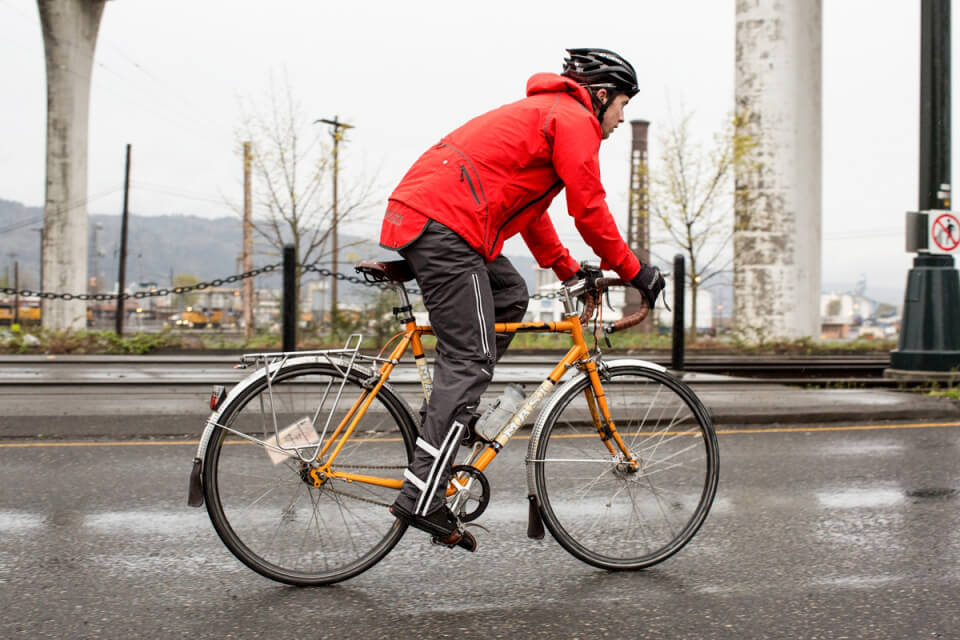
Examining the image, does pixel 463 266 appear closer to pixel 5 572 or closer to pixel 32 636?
pixel 32 636

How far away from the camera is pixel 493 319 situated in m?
3.50

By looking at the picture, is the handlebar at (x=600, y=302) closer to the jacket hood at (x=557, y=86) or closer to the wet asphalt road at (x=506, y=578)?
the jacket hood at (x=557, y=86)

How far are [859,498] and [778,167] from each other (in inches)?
755

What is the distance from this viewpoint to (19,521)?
176 inches

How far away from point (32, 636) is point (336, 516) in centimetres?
107

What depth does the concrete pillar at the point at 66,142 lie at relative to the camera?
27.4 m

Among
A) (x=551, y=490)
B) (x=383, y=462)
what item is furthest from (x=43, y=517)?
(x=551, y=490)

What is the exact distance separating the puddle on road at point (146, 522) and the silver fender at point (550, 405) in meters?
1.64

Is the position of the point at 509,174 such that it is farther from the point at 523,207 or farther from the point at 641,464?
the point at 641,464

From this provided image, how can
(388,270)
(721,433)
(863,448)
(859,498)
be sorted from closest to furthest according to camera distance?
(388,270), (859,498), (863,448), (721,433)

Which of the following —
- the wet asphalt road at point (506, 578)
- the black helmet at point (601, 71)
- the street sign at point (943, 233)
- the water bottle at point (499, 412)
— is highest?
the street sign at point (943, 233)

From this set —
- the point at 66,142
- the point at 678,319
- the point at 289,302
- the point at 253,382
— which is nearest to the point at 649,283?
the point at 253,382

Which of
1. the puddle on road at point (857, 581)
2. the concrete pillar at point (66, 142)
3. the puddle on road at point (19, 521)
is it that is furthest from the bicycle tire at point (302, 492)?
the concrete pillar at point (66, 142)

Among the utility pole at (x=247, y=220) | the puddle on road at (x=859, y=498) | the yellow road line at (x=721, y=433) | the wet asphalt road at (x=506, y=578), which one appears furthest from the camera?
the utility pole at (x=247, y=220)
